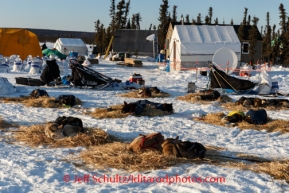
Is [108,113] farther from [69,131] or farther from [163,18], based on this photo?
[163,18]

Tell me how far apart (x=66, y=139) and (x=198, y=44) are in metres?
18.0

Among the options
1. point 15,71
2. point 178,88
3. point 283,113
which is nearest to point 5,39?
point 15,71

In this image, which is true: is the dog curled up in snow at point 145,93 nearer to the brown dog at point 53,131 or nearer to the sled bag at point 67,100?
the sled bag at point 67,100

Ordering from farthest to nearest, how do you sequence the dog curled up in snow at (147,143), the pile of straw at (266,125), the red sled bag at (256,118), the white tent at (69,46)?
the white tent at (69,46), the red sled bag at (256,118), the pile of straw at (266,125), the dog curled up in snow at (147,143)

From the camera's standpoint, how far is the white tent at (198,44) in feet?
76.3

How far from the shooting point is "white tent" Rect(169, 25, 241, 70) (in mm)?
23266

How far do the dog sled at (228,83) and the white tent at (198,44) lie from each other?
25.7ft

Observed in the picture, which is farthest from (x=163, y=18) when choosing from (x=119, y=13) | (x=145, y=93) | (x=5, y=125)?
(x=5, y=125)

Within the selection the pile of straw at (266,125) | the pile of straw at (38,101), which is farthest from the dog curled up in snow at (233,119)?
the pile of straw at (38,101)

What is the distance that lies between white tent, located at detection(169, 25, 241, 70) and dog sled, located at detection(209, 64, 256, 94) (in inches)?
308

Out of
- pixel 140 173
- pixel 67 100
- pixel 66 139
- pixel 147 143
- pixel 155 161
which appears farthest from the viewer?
pixel 67 100

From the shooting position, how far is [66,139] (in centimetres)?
659

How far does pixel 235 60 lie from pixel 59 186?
1646cm

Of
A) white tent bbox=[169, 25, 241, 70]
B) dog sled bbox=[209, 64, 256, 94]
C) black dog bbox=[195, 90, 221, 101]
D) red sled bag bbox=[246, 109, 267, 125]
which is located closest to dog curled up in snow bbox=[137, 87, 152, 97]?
black dog bbox=[195, 90, 221, 101]
